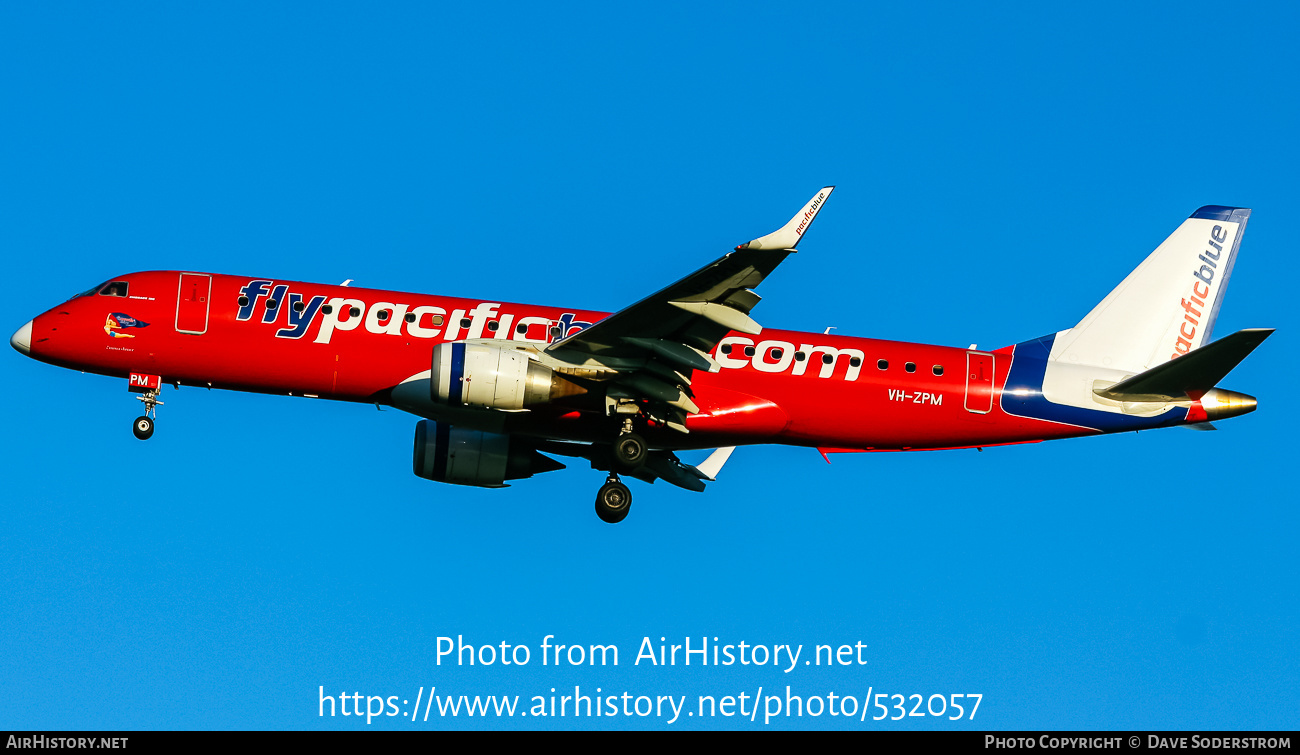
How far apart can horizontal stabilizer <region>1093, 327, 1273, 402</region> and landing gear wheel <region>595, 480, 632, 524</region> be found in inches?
446

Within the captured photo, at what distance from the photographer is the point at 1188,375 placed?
30.6 meters

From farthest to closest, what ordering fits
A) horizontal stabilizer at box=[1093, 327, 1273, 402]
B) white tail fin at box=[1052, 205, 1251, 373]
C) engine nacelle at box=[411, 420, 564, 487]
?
white tail fin at box=[1052, 205, 1251, 373] → engine nacelle at box=[411, 420, 564, 487] → horizontal stabilizer at box=[1093, 327, 1273, 402]

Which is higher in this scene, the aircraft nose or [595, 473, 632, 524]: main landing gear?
the aircraft nose

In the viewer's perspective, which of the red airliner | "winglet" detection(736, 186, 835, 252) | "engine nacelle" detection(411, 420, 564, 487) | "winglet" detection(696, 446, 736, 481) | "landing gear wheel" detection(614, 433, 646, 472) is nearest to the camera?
"winglet" detection(736, 186, 835, 252)

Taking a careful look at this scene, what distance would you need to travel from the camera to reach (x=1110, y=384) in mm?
32312

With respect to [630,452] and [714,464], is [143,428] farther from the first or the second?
[714,464]

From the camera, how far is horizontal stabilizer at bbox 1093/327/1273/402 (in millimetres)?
28797

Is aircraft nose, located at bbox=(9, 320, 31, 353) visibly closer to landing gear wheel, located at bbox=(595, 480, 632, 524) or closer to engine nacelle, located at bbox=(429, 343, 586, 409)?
engine nacelle, located at bbox=(429, 343, 586, 409)

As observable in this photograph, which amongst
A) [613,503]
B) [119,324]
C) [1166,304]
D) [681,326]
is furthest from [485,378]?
[1166,304]

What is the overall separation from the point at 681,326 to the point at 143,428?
501 inches

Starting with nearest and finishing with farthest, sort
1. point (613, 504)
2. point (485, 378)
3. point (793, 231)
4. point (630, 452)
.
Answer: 1. point (793, 231)
2. point (485, 378)
3. point (630, 452)
4. point (613, 504)

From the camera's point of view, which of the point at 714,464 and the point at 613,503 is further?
the point at 714,464

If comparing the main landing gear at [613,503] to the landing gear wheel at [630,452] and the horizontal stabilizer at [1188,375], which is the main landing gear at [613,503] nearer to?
the landing gear wheel at [630,452]

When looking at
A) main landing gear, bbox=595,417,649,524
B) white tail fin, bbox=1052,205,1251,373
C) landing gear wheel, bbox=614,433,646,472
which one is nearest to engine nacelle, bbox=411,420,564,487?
main landing gear, bbox=595,417,649,524
